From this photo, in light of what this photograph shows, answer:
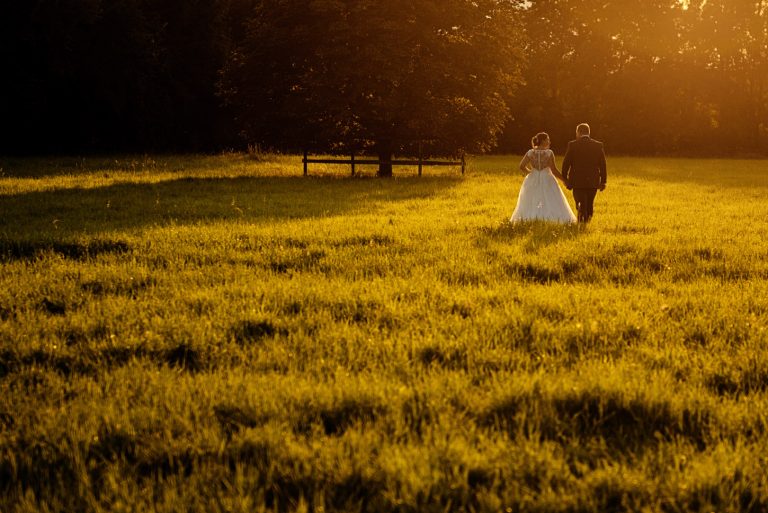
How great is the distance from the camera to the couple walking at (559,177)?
1438 centimetres

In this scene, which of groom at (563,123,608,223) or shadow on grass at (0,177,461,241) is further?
groom at (563,123,608,223)

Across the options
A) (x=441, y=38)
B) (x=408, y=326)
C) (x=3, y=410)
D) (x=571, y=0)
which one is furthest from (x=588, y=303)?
(x=571, y=0)

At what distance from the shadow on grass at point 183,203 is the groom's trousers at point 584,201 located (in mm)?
4810

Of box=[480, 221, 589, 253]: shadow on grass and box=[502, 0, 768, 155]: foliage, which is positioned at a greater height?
box=[502, 0, 768, 155]: foliage

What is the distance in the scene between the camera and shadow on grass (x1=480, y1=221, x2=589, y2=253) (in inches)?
459

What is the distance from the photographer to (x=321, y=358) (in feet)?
18.4

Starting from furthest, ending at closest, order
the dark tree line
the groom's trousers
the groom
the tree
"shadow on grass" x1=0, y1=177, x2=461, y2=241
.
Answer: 1. the dark tree line
2. the tree
3. the groom's trousers
4. the groom
5. "shadow on grass" x1=0, y1=177, x2=461, y2=241

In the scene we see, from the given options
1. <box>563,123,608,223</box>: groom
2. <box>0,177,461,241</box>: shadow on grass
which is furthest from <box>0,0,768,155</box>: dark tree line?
<box>563,123,608,223</box>: groom

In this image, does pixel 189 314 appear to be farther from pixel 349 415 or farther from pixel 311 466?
pixel 311 466

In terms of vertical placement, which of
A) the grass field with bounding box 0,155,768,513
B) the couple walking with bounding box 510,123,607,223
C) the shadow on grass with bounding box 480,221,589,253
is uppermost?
the couple walking with bounding box 510,123,607,223

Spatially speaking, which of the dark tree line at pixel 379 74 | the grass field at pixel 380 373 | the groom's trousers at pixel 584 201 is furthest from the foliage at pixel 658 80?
the grass field at pixel 380 373

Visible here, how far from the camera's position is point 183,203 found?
1731cm

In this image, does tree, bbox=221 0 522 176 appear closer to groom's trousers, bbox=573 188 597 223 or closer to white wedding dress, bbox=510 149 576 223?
white wedding dress, bbox=510 149 576 223

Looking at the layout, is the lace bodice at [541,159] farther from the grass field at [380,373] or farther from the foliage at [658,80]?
the foliage at [658,80]
